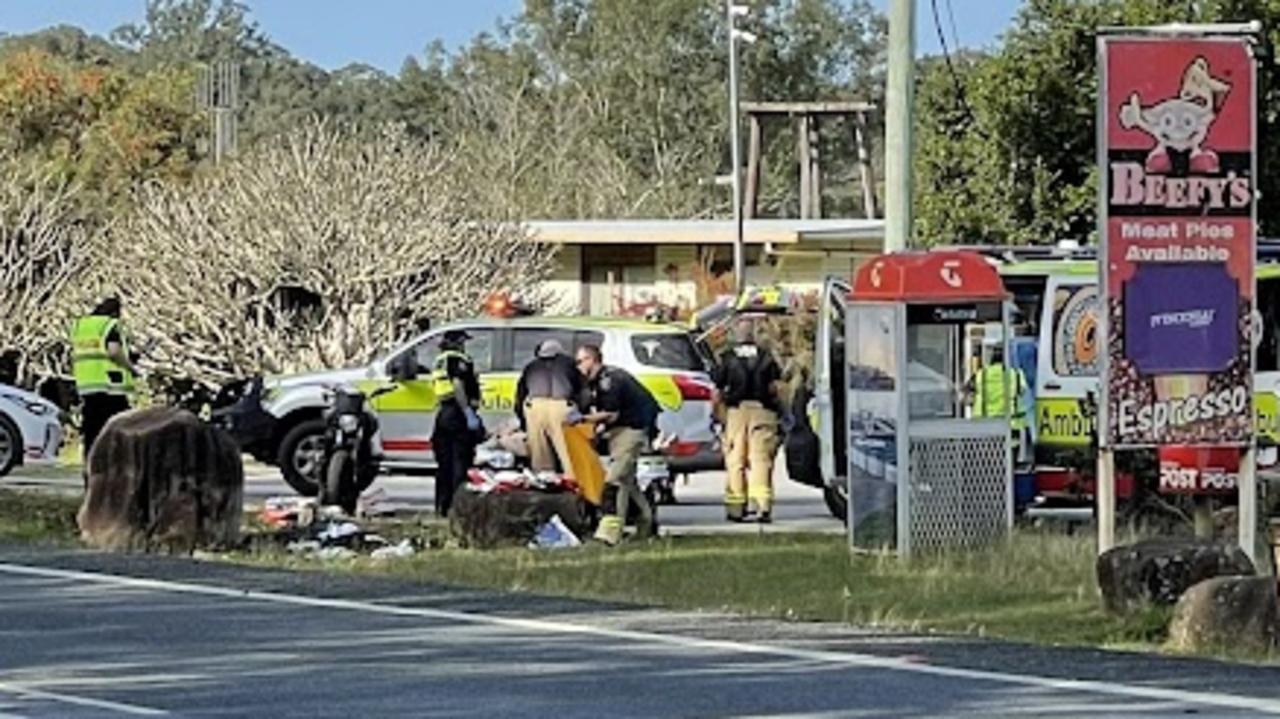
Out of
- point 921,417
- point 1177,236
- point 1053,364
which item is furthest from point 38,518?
point 1177,236

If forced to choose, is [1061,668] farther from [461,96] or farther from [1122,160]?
[461,96]

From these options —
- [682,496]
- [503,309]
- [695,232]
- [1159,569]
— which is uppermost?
[695,232]

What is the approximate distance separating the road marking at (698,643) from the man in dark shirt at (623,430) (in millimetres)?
4440

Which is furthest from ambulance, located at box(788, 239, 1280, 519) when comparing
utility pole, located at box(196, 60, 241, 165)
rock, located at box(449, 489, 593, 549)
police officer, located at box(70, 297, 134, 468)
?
utility pole, located at box(196, 60, 241, 165)

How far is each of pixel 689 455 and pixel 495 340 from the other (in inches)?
88.7

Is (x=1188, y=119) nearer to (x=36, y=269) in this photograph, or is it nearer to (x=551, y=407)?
(x=551, y=407)

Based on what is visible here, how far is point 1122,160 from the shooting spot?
16.2 meters

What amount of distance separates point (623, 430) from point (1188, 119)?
596 cm

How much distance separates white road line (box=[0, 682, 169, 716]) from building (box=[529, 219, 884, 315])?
120 ft

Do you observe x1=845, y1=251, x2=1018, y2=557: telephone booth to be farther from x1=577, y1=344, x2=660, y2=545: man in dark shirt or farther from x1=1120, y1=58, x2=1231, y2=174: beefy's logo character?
x1=1120, y1=58, x2=1231, y2=174: beefy's logo character

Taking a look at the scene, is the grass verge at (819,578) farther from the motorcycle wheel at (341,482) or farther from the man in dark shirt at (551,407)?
the motorcycle wheel at (341,482)

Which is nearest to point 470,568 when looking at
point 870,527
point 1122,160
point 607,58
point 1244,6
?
point 870,527

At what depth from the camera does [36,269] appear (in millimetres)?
40812

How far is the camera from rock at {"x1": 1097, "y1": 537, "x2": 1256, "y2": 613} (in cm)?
1484
